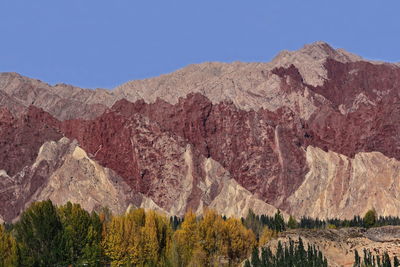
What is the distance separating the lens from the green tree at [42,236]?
10675 cm

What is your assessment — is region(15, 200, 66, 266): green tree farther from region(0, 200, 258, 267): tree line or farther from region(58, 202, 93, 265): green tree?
region(58, 202, 93, 265): green tree

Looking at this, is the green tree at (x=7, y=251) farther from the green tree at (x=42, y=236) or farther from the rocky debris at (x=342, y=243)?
the rocky debris at (x=342, y=243)

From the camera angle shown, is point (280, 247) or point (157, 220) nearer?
point (280, 247)

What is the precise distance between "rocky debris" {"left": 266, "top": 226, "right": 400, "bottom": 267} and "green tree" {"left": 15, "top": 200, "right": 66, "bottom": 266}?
29.7 metres

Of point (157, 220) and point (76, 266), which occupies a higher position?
point (157, 220)

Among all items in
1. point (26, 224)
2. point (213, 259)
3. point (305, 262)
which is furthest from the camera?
point (213, 259)

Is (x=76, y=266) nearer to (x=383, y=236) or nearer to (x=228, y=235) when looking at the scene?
(x=228, y=235)

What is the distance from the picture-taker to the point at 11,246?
10575 centimetres

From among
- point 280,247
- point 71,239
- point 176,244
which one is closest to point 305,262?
point 280,247

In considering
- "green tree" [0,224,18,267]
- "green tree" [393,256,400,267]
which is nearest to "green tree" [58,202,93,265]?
"green tree" [0,224,18,267]

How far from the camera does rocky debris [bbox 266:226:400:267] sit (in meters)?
110

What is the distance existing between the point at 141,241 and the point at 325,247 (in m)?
25.1

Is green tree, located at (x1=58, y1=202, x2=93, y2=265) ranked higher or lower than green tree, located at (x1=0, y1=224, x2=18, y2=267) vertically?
higher

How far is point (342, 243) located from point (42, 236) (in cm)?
4051
